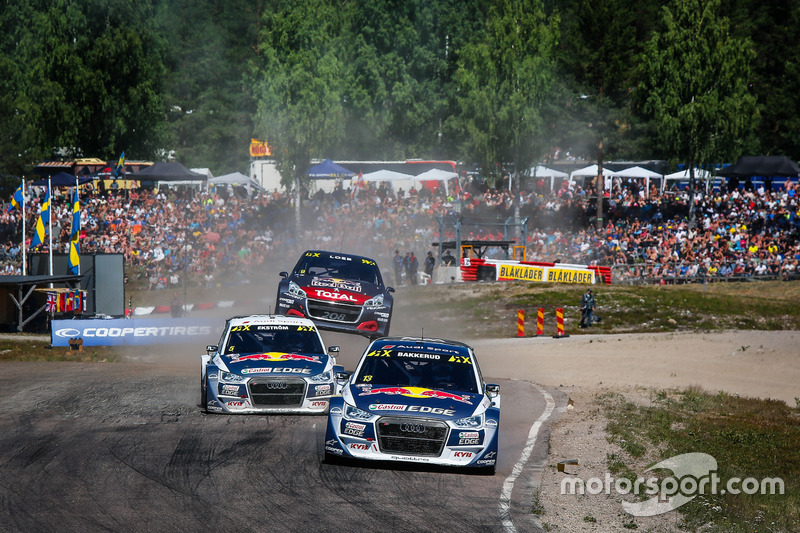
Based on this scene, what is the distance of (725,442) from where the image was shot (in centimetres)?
1416

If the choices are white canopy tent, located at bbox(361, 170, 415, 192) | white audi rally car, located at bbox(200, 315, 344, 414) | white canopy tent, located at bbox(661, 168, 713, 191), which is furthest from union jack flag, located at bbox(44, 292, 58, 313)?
white canopy tent, located at bbox(661, 168, 713, 191)

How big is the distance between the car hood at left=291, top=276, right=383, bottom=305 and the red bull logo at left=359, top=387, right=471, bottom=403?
9.44 metres

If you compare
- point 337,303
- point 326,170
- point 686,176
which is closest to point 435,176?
point 326,170

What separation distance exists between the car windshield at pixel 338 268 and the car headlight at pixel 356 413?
34.9ft

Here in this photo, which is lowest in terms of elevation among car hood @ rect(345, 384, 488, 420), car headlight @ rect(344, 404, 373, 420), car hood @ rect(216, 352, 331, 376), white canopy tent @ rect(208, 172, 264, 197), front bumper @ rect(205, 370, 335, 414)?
front bumper @ rect(205, 370, 335, 414)

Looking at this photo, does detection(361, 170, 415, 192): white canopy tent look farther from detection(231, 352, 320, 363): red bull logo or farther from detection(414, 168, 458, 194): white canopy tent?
detection(231, 352, 320, 363): red bull logo

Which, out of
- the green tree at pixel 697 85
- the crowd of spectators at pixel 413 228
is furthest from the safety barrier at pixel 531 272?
the green tree at pixel 697 85

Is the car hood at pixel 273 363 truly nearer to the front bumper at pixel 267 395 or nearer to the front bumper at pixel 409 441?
the front bumper at pixel 267 395

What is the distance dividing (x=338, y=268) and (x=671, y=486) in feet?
39.4

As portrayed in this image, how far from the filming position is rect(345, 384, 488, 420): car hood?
1073 centimetres

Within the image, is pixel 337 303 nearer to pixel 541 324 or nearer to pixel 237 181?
pixel 541 324

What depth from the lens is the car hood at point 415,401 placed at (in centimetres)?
1073

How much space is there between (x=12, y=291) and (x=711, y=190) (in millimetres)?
37330

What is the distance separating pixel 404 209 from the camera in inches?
1950
